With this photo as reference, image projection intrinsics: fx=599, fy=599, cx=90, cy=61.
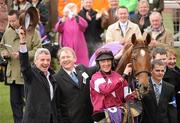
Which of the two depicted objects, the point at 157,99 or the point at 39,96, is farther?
the point at 157,99

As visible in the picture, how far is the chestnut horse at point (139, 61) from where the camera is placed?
7.45m

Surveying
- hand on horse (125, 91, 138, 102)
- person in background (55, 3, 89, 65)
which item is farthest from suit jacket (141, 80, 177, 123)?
person in background (55, 3, 89, 65)

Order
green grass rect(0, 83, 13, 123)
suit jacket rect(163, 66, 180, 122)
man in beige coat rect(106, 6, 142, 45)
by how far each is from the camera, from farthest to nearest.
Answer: green grass rect(0, 83, 13, 123), man in beige coat rect(106, 6, 142, 45), suit jacket rect(163, 66, 180, 122)

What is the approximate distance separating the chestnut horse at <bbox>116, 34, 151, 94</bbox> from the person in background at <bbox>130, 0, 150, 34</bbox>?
385 centimetres

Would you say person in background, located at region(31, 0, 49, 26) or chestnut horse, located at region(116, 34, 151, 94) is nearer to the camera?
chestnut horse, located at region(116, 34, 151, 94)

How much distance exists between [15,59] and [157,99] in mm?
3133

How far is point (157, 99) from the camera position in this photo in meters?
7.92

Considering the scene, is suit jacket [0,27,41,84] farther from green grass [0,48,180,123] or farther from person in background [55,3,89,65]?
person in background [55,3,89,65]

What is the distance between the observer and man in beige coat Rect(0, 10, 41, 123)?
33.0ft

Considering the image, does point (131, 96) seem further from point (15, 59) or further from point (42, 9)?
point (42, 9)

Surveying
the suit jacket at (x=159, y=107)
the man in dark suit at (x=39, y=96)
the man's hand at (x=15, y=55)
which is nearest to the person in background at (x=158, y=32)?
the man's hand at (x=15, y=55)

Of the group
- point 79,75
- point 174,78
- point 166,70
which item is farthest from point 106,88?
point 174,78

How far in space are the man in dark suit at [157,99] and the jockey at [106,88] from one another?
1.37 ft

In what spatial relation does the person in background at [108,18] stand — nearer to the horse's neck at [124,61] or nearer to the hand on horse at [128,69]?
the horse's neck at [124,61]
